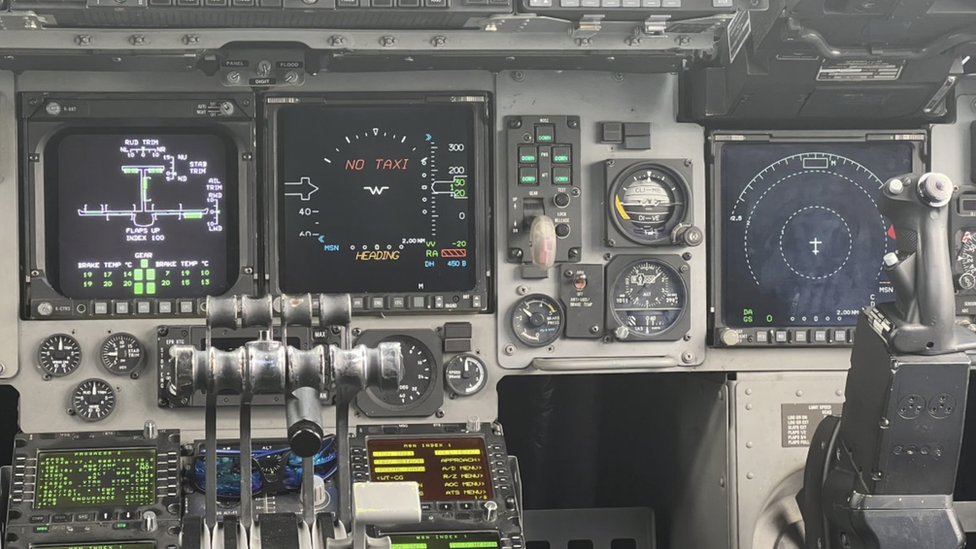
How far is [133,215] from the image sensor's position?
162 inches

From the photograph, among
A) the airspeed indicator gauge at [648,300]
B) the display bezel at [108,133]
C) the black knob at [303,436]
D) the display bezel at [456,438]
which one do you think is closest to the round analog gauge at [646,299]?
the airspeed indicator gauge at [648,300]

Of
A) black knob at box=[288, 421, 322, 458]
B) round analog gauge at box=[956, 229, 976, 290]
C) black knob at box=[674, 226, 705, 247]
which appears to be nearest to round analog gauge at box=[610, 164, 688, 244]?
black knob at box=[674, 226, 705, 247]

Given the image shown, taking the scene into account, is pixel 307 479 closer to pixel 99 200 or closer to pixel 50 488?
pixel 50 488

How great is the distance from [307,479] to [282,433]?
4.85 ft

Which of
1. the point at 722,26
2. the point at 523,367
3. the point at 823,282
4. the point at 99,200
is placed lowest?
the point at 523,367

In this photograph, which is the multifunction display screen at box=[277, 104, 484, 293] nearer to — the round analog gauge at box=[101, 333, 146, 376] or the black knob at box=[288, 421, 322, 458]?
the round analog gauge at box=[101, 333, 146, 376]

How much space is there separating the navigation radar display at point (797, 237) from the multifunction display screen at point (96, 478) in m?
2.03

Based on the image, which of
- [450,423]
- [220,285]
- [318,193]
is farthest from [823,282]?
[220,285]

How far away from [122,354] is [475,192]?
1.29m

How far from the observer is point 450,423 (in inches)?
166

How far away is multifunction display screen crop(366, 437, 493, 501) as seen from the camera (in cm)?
400

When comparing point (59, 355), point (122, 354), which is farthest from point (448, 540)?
point (59, 355)

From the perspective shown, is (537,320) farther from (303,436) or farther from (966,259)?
(303,436)

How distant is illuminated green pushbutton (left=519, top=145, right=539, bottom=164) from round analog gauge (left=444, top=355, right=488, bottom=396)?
688mm
